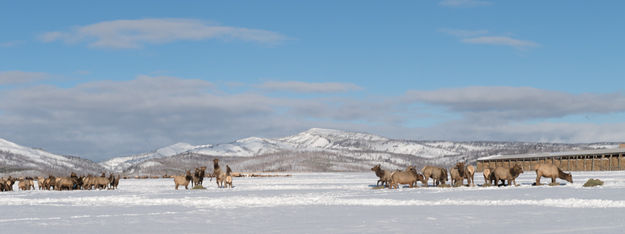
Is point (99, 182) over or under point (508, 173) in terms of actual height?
under

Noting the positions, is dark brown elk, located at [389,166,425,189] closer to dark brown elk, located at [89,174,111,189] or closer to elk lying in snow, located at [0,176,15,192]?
dark brown elk, located at [89,174,111,189]

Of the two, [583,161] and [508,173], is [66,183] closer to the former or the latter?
[508,173]

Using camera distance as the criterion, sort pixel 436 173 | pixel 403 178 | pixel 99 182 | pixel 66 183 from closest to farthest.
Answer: pixel 403 178 < pixel 436 173 < pixel 66 183 < pixel 99 182

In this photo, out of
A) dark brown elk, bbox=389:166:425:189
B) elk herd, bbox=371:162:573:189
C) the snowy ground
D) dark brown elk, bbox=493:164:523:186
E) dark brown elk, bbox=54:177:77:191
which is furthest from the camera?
dark brown elk, bbox=54:177:77:191

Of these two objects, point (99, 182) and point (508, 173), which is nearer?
point (508, 173)

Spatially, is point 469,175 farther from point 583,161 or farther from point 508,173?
point 583,161

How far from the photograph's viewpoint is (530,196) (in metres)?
26.7

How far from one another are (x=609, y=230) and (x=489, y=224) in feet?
8.99

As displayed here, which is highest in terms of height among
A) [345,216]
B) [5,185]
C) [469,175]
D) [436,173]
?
[436,173]

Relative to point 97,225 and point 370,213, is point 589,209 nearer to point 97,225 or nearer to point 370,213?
point 370,213

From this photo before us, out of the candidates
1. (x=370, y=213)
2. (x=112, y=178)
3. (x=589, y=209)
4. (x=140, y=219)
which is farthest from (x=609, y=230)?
(x=112, y=178)

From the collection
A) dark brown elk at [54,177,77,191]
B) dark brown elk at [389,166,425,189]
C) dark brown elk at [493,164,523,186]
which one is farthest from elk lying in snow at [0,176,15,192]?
dark brown elk at [493,164,523,186]

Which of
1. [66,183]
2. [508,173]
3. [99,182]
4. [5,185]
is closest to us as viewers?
[508,173]

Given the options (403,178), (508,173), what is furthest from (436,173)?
(508,173)
